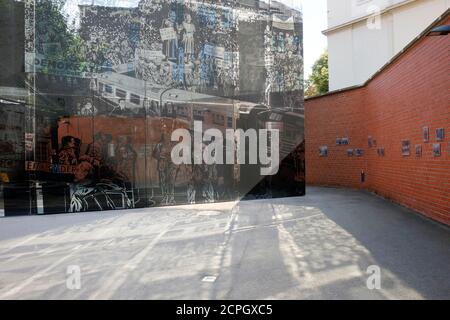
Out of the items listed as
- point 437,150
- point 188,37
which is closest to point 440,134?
point 437,150

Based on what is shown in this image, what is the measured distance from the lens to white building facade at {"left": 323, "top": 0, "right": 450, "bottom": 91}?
21109 millimetres

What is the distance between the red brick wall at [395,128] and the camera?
848 centimetres

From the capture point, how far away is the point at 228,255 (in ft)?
21.0

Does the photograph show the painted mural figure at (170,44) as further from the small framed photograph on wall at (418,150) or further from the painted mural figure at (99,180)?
the small framed photograph on wall at (418,150)

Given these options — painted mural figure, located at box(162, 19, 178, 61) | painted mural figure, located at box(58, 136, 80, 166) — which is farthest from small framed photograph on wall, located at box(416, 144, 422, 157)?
painted mural figure, located at box(58, 136, 80, 166)

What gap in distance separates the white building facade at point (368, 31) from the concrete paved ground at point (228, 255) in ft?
45.1

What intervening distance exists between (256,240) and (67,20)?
7.72 metres

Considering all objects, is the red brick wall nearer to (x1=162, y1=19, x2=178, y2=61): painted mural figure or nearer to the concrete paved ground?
the concrete paved ground

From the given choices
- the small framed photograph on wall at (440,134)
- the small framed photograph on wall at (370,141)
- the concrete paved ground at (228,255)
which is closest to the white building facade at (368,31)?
the small framed photograph on wall at (370,141)

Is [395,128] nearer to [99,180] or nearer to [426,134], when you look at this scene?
[426,134]

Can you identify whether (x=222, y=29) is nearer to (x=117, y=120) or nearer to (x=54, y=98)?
(x=117, y=120)

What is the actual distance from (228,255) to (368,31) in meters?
20.8

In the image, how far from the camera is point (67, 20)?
11344 mm
